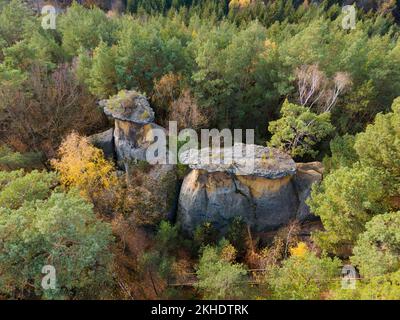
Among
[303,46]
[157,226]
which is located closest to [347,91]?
[303,46]

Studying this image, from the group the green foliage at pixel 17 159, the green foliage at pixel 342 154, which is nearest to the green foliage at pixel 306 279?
the green foliage at pixel 342 154

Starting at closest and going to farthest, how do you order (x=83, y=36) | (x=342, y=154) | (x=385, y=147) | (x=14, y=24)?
(x=385, y=147) < (x=342, y=154) < (x=14, y=24) < (x=83, y=36)

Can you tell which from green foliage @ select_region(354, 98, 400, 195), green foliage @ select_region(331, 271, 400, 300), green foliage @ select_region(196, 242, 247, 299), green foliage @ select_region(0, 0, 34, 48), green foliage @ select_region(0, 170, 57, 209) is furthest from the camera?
green foliage @ select_region(0, 0, 34, 48)

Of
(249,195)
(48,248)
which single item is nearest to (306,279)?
(249,195)

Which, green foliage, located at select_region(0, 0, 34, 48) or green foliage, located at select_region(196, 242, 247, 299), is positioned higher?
green foliage, located at select_region(0, 0, 34, 48)

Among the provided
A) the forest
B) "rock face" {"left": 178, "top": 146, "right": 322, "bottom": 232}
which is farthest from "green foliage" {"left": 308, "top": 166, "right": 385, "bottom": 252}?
"rock face" {"left": 178, "top": 146, "right": 322, "bottom": 232}

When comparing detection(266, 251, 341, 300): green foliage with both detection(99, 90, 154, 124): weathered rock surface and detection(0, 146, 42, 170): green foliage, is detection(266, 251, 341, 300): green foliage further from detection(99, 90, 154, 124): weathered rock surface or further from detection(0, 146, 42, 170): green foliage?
detection(0, 146, 42, 170): green foliage

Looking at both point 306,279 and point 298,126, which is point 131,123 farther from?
point 306,279
